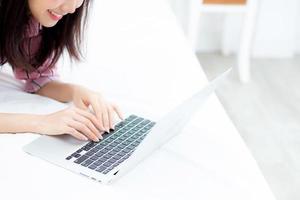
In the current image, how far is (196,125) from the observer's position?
122 centimetres

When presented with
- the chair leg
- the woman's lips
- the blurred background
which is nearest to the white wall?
the blurred background

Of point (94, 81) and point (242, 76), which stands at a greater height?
point (94, 81)

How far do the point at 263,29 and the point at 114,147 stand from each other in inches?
84.0

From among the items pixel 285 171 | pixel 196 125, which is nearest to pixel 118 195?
pixel 196 125

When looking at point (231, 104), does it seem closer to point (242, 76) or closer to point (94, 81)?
point (242, 76)

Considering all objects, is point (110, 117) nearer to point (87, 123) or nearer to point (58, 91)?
point (87, 123)

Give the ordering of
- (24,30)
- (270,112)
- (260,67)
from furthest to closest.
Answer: (260,67), (270,112), (24,30)

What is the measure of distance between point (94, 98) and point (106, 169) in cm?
24

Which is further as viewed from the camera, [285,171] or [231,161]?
[285,171]

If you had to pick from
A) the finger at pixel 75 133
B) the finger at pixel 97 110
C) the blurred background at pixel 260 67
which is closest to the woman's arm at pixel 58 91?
the finger at pixel 97 110

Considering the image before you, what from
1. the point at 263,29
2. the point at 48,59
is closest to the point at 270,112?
the point at 263,29

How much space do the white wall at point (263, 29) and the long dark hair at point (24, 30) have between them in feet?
5.30

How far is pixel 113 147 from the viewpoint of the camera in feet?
3.43

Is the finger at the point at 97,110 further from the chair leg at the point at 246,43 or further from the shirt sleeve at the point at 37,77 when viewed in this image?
the chair leg at the point at 246,43
